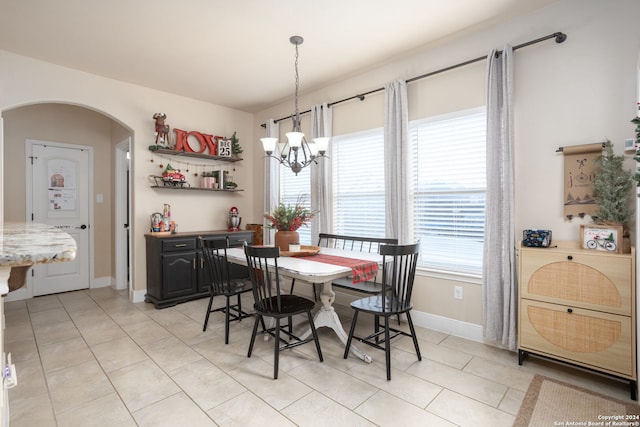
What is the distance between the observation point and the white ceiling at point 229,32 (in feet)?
8.57

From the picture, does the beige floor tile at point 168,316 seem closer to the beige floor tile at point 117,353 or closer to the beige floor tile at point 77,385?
the beige floor tile at point 117,353

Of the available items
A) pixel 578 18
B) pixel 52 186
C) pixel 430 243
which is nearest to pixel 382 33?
pixel 578 18

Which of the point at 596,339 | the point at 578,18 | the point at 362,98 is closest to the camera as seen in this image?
the point at 596,339

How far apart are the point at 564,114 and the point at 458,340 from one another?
209 centimetres

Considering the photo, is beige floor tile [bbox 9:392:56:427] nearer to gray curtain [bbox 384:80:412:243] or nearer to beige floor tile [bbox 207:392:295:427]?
beige floor tile [bbox 207:392:295:427]

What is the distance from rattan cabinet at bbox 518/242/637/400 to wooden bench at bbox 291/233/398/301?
1.17 metres

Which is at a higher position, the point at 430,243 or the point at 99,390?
the point at 430,243

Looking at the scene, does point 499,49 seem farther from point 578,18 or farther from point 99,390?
point 99,390

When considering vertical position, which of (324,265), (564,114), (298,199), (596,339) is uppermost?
(564,114)

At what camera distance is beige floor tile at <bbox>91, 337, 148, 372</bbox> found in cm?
259

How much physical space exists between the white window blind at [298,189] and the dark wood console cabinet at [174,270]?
116 centimetres

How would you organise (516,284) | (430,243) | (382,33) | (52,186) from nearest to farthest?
(516,284)
(382,33)
(430,243)
(52,186)

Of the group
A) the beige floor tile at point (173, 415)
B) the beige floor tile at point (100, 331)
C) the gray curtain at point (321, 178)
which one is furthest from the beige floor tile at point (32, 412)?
the gray curtain at point (321, 178)

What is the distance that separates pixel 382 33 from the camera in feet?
9.89
